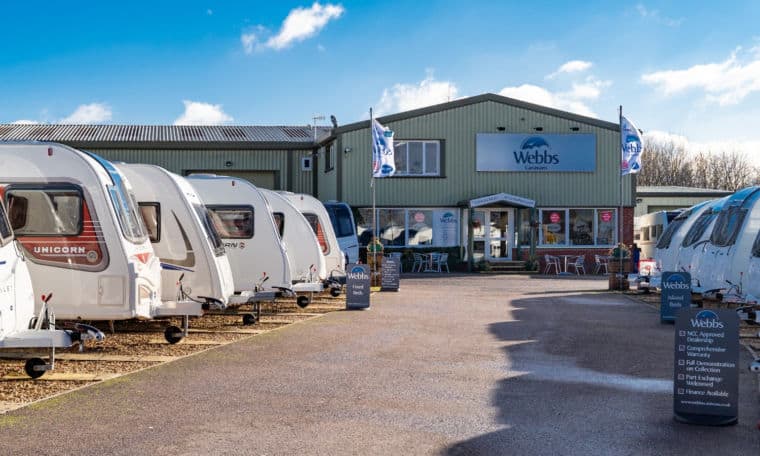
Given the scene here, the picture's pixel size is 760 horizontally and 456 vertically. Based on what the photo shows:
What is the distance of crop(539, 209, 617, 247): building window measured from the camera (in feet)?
109

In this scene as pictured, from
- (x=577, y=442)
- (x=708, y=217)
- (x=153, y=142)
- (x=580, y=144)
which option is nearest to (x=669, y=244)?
(x=708, y=217)

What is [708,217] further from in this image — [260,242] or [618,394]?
[618,394]

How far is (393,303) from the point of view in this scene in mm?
18328

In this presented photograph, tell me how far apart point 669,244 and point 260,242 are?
35.2 ft

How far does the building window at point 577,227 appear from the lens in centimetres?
3316

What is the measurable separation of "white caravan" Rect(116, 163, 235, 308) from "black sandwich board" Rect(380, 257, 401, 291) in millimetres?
9212

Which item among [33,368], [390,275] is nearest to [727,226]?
[390,275]

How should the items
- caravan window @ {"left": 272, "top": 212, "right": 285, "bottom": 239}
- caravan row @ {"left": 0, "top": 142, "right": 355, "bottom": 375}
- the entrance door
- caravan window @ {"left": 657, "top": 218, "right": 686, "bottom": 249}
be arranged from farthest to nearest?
the entrance door, caravan window @ {"left": 657, "top": 218, "right": 686, "bottom": 249}, caravan window @ {"left": 272, "top": 212, "right": 285, "bottom": 239}, caravan row @ {"left": 0, "top": 142, "right": 355, "bottom": 375}

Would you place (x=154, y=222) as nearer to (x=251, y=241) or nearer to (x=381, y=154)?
(x=251, y=241)

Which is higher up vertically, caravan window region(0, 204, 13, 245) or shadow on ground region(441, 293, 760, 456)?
caravan window region(0, 204, 13, 245)

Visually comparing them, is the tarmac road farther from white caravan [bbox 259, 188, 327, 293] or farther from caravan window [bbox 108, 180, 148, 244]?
white caravan [bbox 259, 188, 327, 293]

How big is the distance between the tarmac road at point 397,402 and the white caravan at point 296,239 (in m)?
4.36

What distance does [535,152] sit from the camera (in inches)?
1300

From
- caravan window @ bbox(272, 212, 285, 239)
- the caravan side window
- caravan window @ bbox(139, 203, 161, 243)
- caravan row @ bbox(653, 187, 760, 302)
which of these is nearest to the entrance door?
caravan row @ bbox(653, 187, 760, 302)
